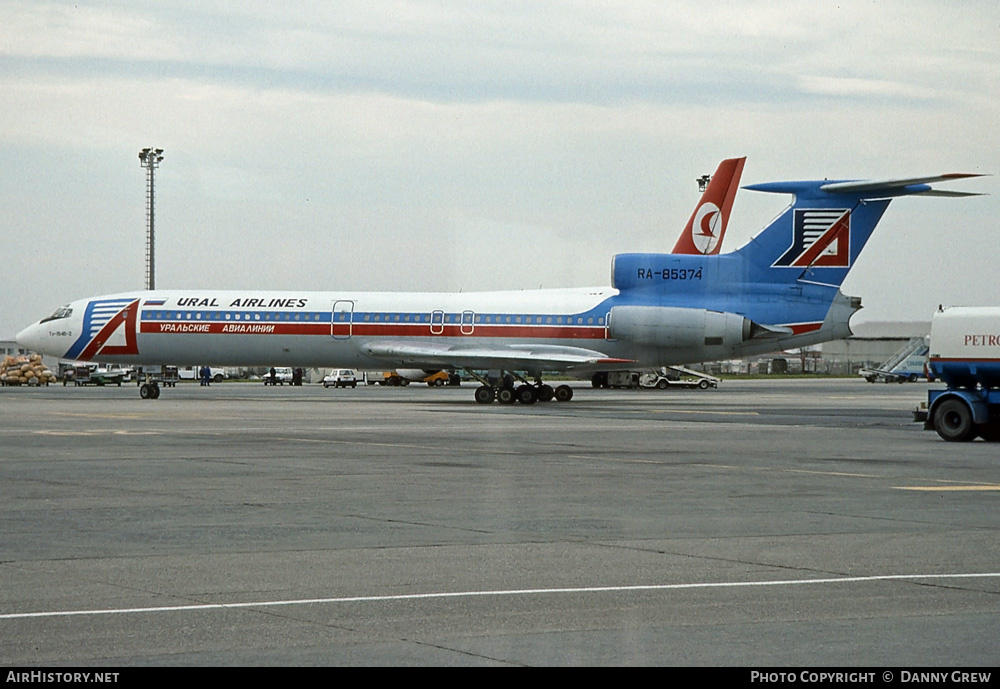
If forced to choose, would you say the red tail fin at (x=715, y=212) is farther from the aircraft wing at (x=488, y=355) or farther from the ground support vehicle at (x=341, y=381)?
the ground support vehicle at (x=341, y=381)

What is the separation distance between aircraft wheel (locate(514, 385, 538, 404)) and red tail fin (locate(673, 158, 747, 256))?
1020 centimetres

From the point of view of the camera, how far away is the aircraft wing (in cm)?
5000

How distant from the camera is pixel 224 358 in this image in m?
53.1

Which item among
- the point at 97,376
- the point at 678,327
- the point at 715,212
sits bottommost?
the point at 97,376

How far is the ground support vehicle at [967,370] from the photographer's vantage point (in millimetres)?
29688

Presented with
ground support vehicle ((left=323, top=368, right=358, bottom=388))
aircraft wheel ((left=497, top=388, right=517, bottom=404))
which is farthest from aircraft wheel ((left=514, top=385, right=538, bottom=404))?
ground support vehicle ((left=323, top=368, right=358, bottom=388))

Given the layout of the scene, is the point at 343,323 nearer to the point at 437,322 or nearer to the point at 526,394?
the point at 437,322

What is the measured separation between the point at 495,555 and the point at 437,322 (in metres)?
39.3

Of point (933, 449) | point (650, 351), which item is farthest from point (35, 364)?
point (933, 449)

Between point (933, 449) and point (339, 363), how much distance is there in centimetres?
2982

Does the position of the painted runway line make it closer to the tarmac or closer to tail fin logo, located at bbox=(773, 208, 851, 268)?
the tarmac

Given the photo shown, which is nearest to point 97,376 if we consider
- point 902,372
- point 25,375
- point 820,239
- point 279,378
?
point 25,375

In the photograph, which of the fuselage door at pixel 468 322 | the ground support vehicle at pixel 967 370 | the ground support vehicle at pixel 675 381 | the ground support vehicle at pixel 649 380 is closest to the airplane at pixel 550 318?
the fuselage door at pixel 468 322

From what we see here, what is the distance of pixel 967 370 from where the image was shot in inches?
1182
